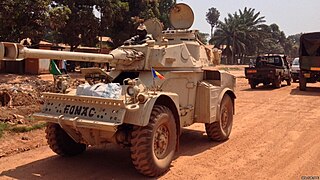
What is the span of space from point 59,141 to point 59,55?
186 cm

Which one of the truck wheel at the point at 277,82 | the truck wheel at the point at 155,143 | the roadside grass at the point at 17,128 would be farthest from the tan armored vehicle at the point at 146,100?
the truck wheel at the point at 277,82

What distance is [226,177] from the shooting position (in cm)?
551

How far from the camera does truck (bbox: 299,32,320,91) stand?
17062mm

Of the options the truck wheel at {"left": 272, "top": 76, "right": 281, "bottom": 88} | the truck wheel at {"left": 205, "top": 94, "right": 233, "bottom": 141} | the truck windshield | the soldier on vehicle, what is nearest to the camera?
the soldier on vehicle

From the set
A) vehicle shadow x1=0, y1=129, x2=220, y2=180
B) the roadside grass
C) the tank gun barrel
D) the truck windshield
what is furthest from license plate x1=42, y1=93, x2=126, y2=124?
the truck windshield

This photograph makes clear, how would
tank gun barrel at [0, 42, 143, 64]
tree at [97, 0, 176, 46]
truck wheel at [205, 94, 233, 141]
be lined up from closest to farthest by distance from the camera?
tank gun barrel at [0, 42, 143, 64], truck wheel at [205, 94, 233, 141], tree at [97, 0, 176, 46]

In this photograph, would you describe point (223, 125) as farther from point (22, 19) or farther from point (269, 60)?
point (22, 19)

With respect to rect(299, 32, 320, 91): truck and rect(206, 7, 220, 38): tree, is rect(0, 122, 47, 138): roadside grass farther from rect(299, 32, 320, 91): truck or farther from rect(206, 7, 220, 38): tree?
rect(206, 7, 220, 38): tree

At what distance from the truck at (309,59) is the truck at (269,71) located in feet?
4.35

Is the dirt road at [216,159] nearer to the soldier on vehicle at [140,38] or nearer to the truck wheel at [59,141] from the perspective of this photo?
the truck wheel at [59,141]

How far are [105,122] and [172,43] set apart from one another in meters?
2.80

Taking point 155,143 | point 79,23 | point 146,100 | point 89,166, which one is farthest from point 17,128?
point 79,23

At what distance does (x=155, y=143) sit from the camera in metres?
5.50

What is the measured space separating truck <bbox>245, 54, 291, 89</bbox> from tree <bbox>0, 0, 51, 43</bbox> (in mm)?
11040
